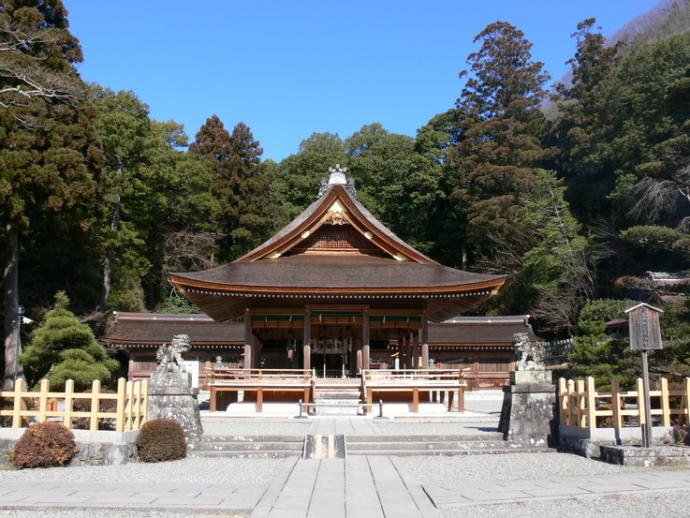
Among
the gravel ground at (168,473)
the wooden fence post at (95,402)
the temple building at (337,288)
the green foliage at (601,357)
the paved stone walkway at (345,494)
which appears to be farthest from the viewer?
the temple building at (337,288)

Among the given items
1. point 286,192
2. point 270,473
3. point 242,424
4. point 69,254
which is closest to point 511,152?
point 286,192

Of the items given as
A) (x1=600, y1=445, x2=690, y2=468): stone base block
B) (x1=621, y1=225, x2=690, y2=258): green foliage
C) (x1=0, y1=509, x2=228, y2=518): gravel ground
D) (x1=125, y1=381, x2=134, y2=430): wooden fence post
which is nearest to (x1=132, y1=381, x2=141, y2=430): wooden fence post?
(x1=125, y1=381, x2=134, y2=430): wooden fence post

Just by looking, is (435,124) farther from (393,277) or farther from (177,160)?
(393,277)

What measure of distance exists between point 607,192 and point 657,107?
21.8 feet

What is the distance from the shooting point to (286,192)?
56.9 m

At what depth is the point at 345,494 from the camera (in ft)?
26.8

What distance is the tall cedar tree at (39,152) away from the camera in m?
25.0

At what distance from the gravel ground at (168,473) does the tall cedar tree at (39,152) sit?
667 inches

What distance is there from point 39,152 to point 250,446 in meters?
20.1

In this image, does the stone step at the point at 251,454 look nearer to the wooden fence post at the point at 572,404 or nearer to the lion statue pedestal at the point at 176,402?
the lion statue pedestal at the point at 176,402

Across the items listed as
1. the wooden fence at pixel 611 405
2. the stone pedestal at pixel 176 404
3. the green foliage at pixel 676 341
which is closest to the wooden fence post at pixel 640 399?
the wooden fence at pixel 611 405

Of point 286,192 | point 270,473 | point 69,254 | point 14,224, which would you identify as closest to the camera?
point 270,473

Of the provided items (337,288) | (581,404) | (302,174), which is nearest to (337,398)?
(337,288)

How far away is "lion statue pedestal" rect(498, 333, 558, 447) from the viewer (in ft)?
41.5
